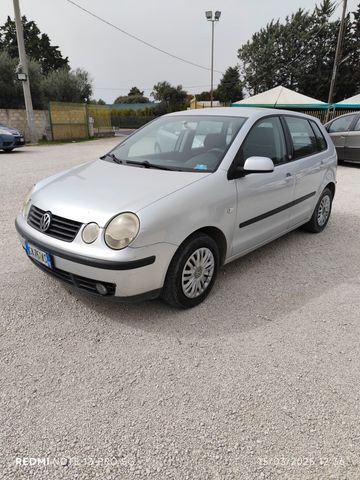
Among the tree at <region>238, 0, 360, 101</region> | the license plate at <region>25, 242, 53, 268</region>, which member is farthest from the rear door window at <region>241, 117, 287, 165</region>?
the tree at <region>238, 0, 360, 101</region>

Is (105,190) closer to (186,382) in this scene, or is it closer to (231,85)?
(186,382)

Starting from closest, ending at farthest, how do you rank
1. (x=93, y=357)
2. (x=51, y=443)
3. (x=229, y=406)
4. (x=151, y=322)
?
1. (x=51, y=443)
2. (x=229, y=406)
3. (x=93, y=357)
4. (x=151, y=322)

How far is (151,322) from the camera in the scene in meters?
2.81

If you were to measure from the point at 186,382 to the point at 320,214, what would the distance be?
3.44 meters

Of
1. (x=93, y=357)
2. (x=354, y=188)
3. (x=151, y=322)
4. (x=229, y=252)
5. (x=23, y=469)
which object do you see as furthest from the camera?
(x=354, y=188)

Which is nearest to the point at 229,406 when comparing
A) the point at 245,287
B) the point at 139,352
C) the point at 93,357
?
the point at 139,352

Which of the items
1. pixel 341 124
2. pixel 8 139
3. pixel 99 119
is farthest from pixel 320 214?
pixel 99 119

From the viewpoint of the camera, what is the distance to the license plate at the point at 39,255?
270 centimetres

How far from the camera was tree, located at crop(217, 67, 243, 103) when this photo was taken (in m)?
48.2

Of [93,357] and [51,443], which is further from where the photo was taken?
[93,357]

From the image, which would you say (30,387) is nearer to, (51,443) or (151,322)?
(51,443)

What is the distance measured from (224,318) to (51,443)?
4.99ft

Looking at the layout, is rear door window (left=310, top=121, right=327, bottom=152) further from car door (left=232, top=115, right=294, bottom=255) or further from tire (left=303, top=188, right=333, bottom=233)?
car door (left=232, top=115, right=294, bottom=255)

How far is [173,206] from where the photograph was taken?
2604 millimetres
